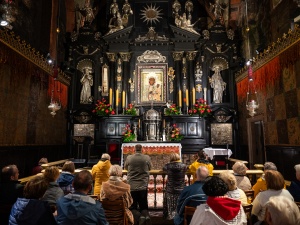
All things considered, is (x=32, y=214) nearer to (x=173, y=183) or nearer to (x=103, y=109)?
(x=173, y=183)

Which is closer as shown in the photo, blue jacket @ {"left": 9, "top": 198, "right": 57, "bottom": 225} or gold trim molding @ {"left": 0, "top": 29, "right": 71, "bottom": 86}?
blue jacket @ {"left": 9, "top": 198, "right": 57, "bottom": 225}

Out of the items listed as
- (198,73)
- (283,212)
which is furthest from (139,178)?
(198,73)

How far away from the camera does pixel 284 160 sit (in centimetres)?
840

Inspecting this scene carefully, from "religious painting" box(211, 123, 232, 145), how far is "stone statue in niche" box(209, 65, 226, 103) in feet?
4.55

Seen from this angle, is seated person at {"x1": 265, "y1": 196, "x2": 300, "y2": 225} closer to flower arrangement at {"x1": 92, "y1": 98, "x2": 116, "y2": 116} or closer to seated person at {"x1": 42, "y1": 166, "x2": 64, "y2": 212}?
seated person at {"x1": 42, "y1": 166, "x2": 64, "y2": 212}

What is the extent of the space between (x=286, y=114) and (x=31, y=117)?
9434 mm

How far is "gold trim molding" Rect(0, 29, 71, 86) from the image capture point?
25.8ft

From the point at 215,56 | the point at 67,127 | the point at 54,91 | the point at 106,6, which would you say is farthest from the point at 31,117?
the point at 215,56

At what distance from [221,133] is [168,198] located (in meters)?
9.32

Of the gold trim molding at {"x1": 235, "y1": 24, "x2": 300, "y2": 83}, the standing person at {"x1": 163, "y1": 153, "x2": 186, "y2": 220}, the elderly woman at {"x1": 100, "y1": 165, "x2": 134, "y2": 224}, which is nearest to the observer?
the elderly woman at {"x1": 100, "y1": 165, "x2": 134, "y2": 224}

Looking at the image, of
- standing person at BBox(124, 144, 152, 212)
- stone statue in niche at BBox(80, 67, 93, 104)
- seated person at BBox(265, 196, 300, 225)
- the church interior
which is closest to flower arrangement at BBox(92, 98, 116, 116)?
the church interior

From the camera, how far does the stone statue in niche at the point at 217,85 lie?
13823 mm

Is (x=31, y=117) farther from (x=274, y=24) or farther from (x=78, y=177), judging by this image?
(x=274, y=24)

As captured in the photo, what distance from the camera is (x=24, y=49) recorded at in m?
9.12
